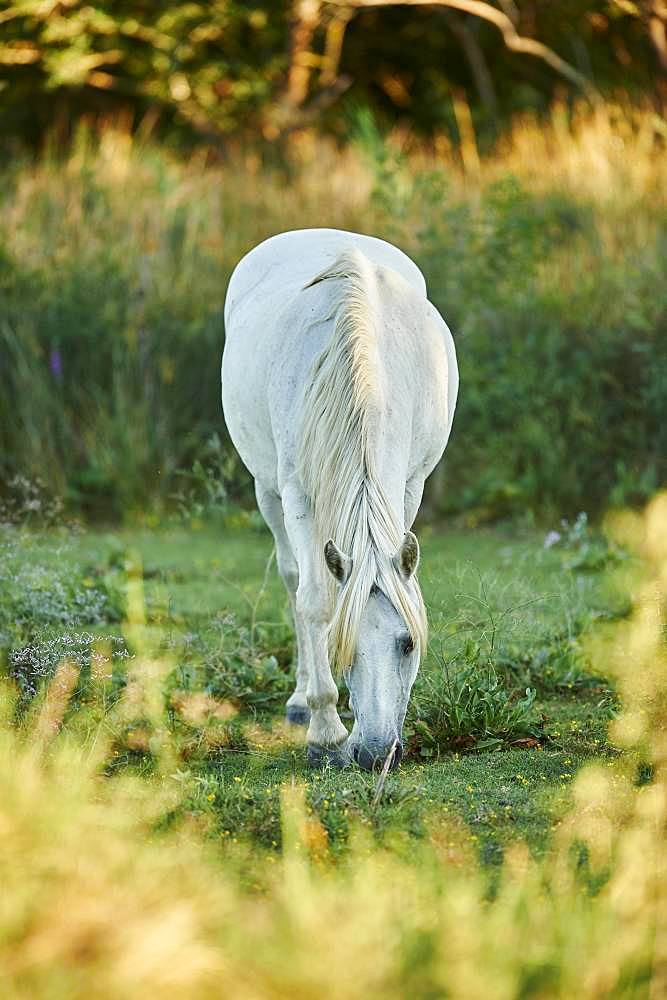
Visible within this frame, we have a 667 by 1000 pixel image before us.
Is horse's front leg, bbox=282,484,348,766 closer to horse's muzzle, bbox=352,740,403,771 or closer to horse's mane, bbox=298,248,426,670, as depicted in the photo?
horse's mane, bbox=298,248,426,670

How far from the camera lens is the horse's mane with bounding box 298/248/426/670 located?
3.24 meters

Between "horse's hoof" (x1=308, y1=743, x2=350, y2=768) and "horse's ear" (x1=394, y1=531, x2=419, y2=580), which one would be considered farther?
"horse's hoof" (x1=308, y1=743, x2=350, y2=768)

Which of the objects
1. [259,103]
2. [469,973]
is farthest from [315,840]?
[259,103]

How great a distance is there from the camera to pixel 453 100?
15344 millimetres

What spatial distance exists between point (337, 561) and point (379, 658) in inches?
10.5

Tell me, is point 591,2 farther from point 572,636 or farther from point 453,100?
point 572,636

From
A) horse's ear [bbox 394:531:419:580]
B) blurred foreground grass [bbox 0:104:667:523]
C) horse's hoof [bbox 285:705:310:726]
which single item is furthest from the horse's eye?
blurred foreground grass [bbox 0:104:667:523]

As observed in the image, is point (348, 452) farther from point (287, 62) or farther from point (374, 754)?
point (287, 62)

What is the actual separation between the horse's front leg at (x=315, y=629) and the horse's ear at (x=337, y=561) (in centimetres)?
32

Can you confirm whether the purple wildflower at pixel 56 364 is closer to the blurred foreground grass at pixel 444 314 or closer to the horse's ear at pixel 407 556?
the blurred foreground grass at pixel 444 314

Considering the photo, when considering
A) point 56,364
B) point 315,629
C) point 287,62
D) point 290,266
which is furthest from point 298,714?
point 287,62

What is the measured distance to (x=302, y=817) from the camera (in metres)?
3.15

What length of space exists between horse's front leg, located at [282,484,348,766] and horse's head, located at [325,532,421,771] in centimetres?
29

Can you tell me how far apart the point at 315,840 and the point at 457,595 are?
1.26 meters
